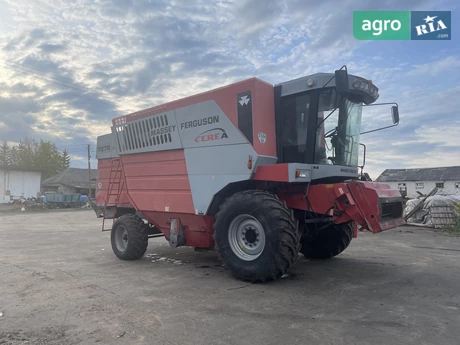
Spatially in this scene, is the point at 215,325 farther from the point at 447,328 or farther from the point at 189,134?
the point at 189,134

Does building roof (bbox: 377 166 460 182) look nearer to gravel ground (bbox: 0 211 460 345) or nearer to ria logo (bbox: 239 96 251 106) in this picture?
gravel ground (bbox: 0 211 460 345)

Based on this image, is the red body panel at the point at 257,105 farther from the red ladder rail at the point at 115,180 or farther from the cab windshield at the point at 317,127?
the red ladder rail at the point at 115,180

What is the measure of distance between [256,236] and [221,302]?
1.34 meters

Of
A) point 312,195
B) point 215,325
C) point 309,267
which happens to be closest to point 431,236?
point 309,267

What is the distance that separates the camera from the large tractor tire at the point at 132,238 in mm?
7965

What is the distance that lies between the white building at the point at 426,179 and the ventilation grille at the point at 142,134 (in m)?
39.9

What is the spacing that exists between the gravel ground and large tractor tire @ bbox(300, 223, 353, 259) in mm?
256

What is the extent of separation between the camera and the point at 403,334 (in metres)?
3.73

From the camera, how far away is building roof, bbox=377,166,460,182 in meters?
43.2

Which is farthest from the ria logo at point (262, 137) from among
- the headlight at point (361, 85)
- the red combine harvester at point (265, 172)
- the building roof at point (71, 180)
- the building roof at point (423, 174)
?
the building roof at point (71, 180)

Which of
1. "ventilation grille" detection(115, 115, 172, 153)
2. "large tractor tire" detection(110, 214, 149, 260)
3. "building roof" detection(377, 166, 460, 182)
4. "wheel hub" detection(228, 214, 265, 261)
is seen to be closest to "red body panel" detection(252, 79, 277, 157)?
"wheel hub" detection(228, 214, 265, 261)

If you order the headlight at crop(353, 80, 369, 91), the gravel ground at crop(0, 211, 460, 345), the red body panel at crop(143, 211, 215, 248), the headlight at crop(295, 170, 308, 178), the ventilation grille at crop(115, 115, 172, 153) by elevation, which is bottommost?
the gravel ground at crop(0, 211, 460, 345)

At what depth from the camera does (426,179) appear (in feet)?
147

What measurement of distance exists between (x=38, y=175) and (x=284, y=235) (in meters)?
45.1
